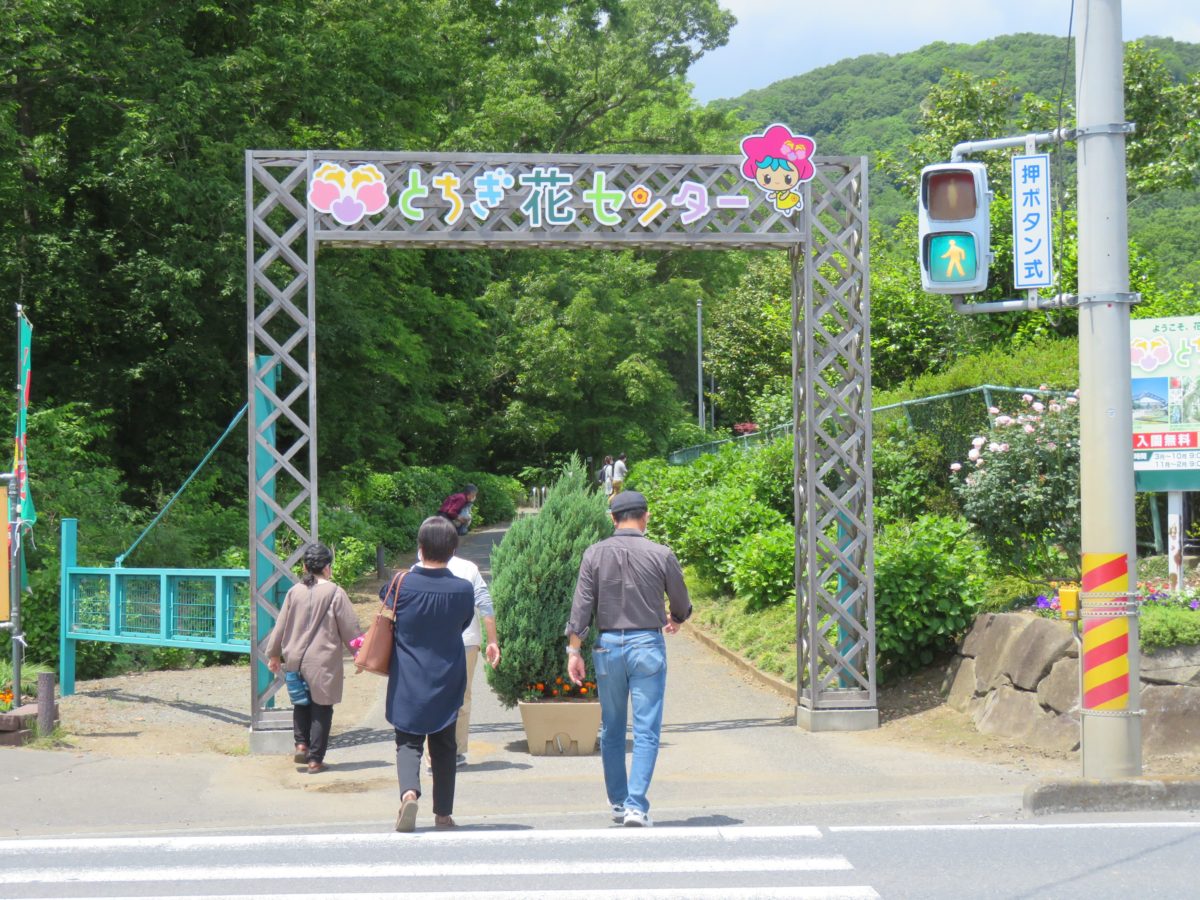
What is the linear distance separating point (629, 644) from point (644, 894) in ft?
5.51

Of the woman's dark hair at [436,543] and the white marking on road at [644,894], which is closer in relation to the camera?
the white marking on road at [644,894]

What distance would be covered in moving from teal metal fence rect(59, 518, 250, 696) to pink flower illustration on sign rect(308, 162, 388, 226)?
3.19m

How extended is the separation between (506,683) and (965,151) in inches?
198

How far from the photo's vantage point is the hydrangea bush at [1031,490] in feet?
37.7

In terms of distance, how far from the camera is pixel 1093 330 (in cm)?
799

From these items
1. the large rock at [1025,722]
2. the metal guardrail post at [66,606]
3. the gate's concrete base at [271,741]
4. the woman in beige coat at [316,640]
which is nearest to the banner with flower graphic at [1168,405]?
the large rock at [1025,722]

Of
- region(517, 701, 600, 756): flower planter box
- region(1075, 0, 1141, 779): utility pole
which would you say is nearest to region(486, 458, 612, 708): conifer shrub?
region(517, 701, 600, 756): flower planter box

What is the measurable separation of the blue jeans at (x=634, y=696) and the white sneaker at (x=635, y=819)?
0.02 m

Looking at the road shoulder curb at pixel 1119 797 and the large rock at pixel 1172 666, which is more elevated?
the large rock at pixel 1172 666

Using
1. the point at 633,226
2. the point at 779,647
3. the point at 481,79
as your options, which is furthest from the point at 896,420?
the point at 481,79

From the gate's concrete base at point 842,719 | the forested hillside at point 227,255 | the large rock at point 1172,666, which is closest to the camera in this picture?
the large rock at point 1172,666

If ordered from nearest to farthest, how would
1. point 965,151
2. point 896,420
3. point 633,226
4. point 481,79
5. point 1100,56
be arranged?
point 1100,56, point 965,151, point 633,226, point 896,420, point 481,79

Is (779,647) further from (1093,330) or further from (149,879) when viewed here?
(149,879)

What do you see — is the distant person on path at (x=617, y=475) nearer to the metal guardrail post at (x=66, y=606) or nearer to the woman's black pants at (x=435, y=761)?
the metal guardrail post at (x=66, y=606)
